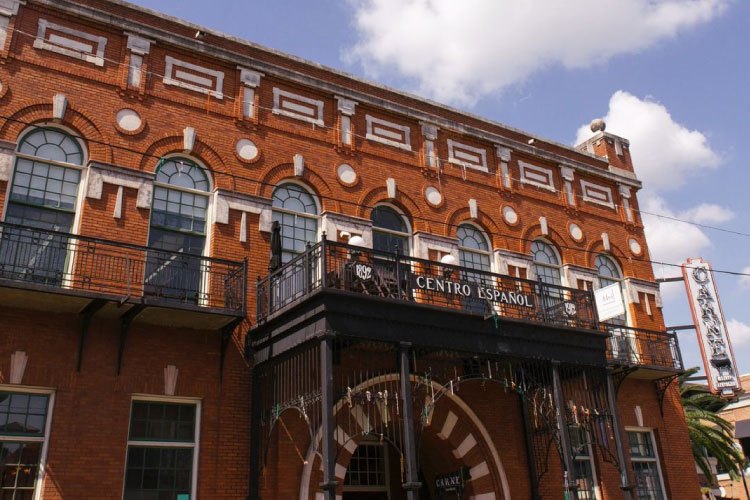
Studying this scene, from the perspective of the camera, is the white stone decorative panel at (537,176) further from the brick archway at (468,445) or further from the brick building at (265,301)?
the brick archway at (468,445)

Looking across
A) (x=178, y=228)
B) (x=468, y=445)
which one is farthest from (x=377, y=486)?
(x=178, y=228)

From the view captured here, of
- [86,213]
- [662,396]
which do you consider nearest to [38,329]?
[86,213]

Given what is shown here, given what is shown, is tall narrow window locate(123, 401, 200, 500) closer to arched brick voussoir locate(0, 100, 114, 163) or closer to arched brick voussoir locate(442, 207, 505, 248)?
arched brick voussoir locate(0, 100, 114, 163)

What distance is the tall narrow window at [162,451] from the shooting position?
1201 cm

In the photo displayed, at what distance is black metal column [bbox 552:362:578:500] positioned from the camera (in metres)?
12.8

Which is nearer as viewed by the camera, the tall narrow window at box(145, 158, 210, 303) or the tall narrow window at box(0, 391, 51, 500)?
the tall narrow window at box(0, 391, 51, 500)

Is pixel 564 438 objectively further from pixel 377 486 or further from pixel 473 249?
pixel 473 249

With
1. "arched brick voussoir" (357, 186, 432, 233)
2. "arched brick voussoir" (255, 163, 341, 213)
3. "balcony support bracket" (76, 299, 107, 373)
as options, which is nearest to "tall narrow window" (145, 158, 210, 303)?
"balcony support bracket" (76, 299, 107, 373)

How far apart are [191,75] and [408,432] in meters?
9.28

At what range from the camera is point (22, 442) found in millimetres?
11281

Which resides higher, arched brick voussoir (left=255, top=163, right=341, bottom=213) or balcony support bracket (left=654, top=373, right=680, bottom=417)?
arched brick voussoir (left=255, top=163, right=341, bottom=213)

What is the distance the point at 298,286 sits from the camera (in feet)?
42.3

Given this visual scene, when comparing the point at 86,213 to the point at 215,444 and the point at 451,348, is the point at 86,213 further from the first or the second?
the point at 451,348

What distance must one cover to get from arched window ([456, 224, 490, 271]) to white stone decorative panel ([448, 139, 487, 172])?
1.82 meters
